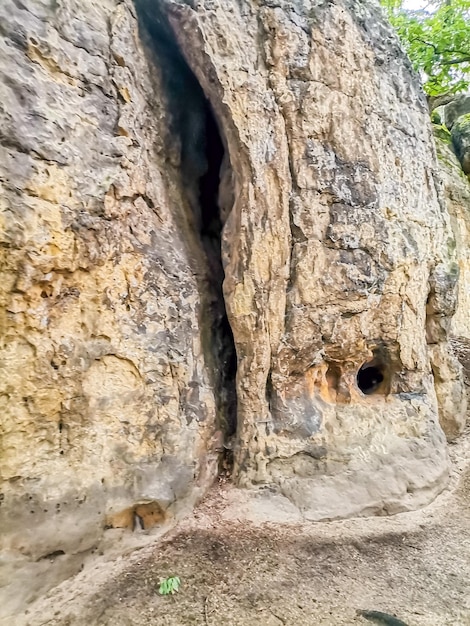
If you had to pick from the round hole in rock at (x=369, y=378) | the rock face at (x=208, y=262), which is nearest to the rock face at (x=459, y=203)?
the rock face at (x=208, y=262)

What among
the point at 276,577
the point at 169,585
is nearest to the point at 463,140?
the point at 276,577

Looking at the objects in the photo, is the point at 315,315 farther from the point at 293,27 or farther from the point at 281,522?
the point at 293,27

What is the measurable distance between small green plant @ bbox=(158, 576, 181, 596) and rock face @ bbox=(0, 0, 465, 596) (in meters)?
0.51

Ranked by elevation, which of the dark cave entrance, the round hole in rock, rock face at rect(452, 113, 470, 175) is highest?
rock face at rect(452, 113, 470, 175)

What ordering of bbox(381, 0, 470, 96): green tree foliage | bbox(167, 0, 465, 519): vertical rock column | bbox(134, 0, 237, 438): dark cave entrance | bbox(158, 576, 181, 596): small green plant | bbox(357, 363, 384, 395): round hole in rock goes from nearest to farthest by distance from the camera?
bbox(158, 576, 181, 596): small green plant → bbox(167, 0, 465, 519): vertical rock column → bbox(134, 0, 237, 438): dark cave entrance → bbox(357, 363, 384, 395): round hole in rock → bbox(381, 0, 470, 96): green tree foliage

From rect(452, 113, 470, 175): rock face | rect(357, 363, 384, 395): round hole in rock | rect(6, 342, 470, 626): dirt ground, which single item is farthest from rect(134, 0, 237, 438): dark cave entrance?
rect(452, 113, 470, 175): rock face

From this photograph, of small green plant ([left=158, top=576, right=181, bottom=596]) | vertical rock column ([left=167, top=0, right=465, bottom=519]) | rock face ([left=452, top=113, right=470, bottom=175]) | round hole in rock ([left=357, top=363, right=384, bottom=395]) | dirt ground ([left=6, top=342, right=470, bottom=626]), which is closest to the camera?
dirt ground ([left=6, top=342, right=470, bottom=626])

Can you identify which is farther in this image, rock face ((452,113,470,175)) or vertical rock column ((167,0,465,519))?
rock face ((452,113,470,175))

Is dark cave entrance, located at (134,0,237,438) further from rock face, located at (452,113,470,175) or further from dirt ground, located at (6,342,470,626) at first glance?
rock face, located at (452,113,470,175)

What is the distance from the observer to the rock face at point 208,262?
105 inches

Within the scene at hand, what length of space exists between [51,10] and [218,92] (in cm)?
131

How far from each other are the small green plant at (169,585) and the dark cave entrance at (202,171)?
1.30m

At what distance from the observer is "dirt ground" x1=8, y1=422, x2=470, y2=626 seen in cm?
247

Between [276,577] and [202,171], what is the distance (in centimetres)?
353
